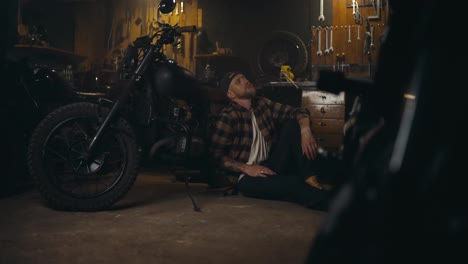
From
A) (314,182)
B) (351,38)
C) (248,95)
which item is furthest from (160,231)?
(351,38)

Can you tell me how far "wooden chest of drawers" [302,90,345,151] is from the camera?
4.21 metres

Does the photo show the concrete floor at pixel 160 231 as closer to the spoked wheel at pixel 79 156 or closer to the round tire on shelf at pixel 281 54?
the spoked wheel at pixel 79 156

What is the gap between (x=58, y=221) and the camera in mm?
2221

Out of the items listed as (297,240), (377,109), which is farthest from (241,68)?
(377,109)

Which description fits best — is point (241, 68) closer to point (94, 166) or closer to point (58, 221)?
point (94, 166)

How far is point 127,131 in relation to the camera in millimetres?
2551

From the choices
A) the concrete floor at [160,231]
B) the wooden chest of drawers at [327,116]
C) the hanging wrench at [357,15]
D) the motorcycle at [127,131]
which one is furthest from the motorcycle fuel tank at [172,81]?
the hanging wrench at [357,15]

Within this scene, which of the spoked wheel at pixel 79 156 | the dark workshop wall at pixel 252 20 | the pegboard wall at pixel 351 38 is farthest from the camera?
the dark workshop wall at pixel 252 20

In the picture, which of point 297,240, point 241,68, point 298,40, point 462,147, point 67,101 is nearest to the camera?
point 462,147

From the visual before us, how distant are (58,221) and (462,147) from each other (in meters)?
2.16

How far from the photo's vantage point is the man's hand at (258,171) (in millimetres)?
2887

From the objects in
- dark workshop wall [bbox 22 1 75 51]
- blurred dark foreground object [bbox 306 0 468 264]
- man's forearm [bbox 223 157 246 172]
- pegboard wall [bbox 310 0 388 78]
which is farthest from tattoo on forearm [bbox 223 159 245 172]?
dark workshop wall [bbox 22 1 75 51]

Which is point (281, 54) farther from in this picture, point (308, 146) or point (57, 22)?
point (57, 22)

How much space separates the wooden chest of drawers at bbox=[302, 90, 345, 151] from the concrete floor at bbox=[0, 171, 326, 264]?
158cm
